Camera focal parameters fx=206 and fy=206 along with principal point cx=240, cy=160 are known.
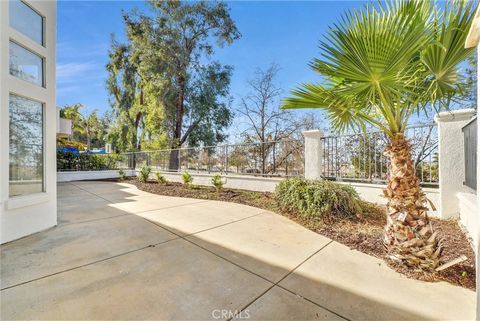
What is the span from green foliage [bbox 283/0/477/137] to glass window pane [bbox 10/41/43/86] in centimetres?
458

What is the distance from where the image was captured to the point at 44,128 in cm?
373

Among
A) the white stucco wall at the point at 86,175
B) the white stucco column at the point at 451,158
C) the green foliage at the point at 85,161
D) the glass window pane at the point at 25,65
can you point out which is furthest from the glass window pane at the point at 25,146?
the green foliage at the point at 85,161

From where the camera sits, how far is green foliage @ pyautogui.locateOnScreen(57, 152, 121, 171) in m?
12.5

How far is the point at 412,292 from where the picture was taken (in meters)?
2.02

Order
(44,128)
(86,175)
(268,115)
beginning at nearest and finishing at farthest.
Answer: (44,128)
(268,115)
(86,175)

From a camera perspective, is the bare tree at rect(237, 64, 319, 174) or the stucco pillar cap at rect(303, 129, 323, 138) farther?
the bare tree at rect(237, 64, 319, 174)

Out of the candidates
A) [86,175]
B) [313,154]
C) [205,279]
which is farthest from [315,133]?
[86,175]

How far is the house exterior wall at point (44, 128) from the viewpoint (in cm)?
305

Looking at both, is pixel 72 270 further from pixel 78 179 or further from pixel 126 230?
pixel 78 179

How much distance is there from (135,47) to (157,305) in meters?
16.8

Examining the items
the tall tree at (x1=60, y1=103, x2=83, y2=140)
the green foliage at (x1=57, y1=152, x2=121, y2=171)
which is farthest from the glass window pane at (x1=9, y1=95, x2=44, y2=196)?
the tall tree at (x1=60, y1=103, x2=83, y2=140)

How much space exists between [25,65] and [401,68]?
551cm

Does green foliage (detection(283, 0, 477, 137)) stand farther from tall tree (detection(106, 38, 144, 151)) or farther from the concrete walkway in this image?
tall tree (detection(106, 38, 144, 151))
